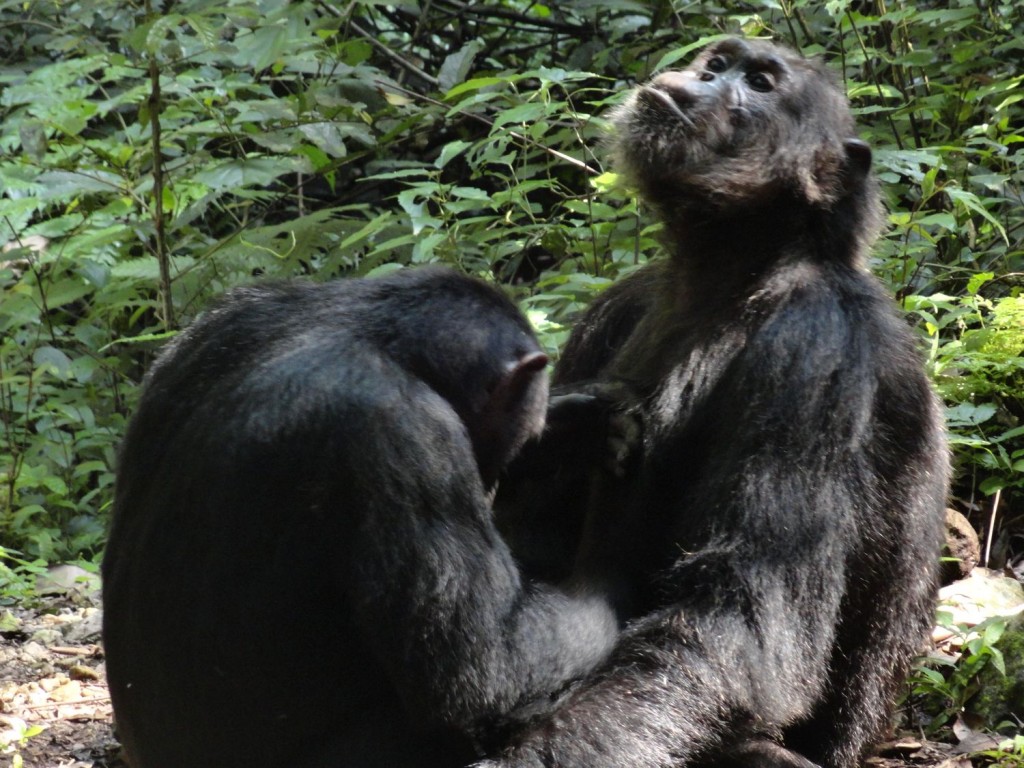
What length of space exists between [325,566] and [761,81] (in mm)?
2263

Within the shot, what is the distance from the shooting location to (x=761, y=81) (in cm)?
423

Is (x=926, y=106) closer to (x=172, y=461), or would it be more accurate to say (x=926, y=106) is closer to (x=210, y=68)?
(x=210, y=68)

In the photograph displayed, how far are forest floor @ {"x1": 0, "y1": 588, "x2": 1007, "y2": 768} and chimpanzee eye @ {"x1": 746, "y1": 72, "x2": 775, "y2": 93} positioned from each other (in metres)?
2.22

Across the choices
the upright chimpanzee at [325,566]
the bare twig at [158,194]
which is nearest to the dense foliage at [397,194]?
the bare twig at [158,194]

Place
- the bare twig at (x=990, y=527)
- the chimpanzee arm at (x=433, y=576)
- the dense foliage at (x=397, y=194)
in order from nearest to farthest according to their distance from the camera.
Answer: the chimpanzee arm at (x=433, y=576)
the bare twig at (x=990, y=527)
the dense foliage at (x=397, y=194)

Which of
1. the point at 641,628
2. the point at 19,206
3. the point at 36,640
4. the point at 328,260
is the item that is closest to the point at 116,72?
the point at 19,206

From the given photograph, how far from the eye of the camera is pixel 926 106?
6426 millimetres

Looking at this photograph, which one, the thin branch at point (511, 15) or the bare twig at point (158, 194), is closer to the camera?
the bare twig at point (158, 194)

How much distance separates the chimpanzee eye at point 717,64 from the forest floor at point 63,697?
2.35 m

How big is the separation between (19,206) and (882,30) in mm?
4785

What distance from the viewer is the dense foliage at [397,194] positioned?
5.53 metres

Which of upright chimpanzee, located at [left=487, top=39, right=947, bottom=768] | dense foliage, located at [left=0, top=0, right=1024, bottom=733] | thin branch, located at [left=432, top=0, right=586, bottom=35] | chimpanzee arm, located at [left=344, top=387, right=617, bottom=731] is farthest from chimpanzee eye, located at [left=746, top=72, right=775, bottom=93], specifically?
thin branch, located at [left=432, top=0, right=586, bottom=35]

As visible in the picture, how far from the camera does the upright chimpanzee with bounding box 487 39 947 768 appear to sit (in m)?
3.42

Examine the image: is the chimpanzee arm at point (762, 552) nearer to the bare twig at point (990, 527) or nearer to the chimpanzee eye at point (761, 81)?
the chimpanzee eye at point (761, 81)
